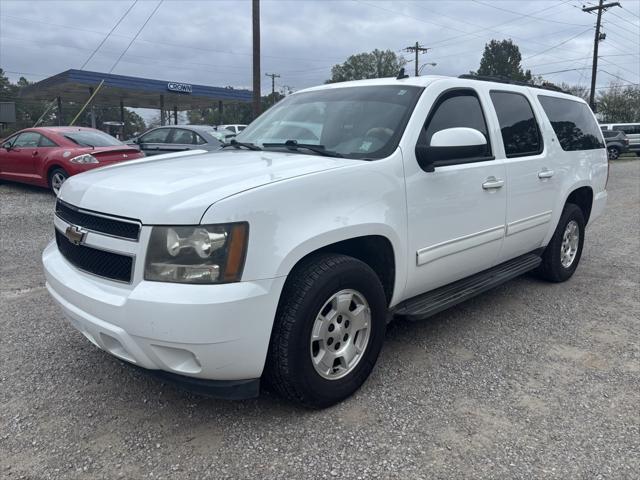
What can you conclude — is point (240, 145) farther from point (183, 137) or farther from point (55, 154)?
point (183, 137)

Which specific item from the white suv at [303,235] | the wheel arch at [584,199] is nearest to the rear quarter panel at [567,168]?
the wheel arch at [584,199]

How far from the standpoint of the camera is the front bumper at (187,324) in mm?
2326

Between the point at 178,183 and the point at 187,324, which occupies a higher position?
the point at 178,183

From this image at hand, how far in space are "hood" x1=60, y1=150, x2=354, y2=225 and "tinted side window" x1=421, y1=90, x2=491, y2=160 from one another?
2.73 ft

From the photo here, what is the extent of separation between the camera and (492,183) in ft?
12.6

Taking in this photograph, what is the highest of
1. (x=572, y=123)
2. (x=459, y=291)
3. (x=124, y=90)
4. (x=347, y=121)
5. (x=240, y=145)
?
(x=124, y=90)

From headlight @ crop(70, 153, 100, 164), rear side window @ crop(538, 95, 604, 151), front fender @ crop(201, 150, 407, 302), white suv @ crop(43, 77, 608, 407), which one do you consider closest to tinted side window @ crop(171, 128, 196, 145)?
headlight @ crop(70, 153, 100, 164)

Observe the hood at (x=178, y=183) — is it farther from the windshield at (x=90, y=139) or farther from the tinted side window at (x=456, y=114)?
the windshield at (x=90, y=139)

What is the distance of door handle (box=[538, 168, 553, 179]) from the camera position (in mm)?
4465

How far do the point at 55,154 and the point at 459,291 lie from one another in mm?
8501

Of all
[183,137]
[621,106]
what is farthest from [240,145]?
[621,106]

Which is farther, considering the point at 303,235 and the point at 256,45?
the point at 256,45

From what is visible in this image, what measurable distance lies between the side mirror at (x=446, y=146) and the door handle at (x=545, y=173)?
139 cm

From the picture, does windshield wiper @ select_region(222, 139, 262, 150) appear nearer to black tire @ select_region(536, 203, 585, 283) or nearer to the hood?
the hood
